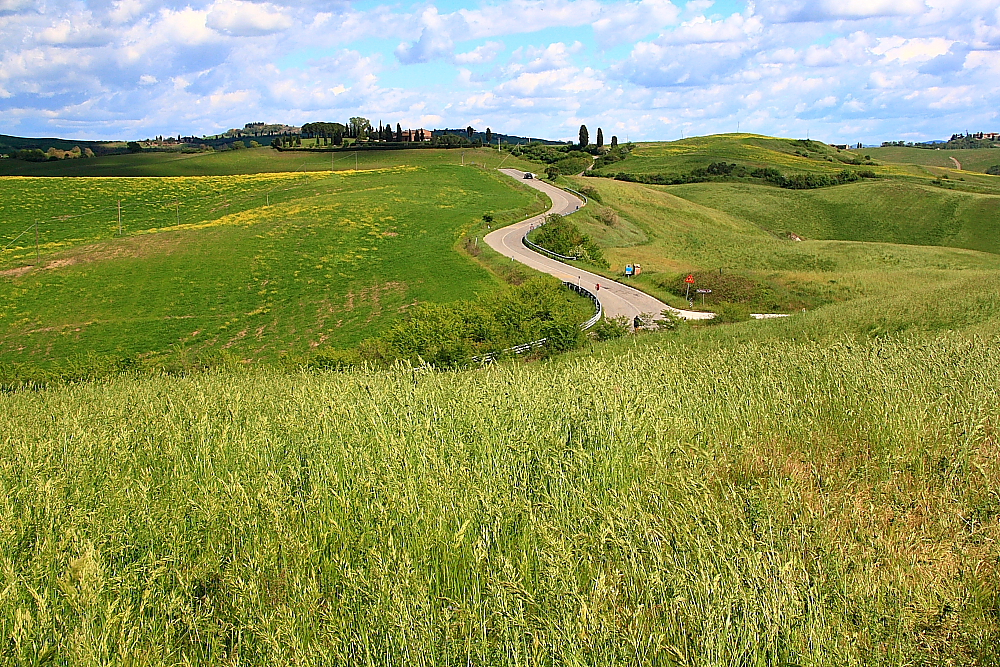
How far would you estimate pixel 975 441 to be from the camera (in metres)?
5.77

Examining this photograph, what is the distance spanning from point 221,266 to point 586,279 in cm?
2733

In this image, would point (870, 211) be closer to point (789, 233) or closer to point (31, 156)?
point (789, 233)

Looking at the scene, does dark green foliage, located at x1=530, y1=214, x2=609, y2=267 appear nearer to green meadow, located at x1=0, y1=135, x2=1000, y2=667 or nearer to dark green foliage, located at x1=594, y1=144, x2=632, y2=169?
green meadow, located at x1=0, y1=135, x2=1000, y2=667

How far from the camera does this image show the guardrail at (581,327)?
2662 cm

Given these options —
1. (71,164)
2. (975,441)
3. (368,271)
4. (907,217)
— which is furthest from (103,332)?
(907,217)

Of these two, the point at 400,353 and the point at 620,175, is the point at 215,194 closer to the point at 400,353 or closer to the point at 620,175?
the point at 400,353

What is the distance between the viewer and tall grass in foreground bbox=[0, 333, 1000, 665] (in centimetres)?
347

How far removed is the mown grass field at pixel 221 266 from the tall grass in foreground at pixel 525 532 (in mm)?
27439

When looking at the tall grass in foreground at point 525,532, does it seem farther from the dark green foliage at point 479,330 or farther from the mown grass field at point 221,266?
the mown grass field at point 221,266

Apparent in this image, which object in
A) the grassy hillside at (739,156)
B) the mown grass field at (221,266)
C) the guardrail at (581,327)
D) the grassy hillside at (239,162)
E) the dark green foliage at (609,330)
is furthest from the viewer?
the grassy hillside at (739,156)

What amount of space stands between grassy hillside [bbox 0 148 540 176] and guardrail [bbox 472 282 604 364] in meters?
80.2

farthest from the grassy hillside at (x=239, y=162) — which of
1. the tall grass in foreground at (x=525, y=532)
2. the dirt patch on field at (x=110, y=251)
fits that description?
the tall grass in foreground at (x=525, y=532)

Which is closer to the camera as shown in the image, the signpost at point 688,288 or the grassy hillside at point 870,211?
the signpost at point 688,288

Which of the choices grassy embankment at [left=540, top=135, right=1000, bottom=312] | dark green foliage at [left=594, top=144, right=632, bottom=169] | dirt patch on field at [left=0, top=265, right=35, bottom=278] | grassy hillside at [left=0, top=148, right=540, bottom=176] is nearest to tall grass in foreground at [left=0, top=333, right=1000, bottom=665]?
grassy embankment at [left=540, top=135, right=1000, bottom=312]
